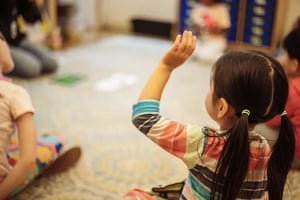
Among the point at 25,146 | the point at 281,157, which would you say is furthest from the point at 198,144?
the point at 25,146

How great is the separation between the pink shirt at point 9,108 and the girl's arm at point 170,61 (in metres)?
0.35

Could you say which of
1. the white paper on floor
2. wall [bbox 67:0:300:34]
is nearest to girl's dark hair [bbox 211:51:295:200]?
the white paper on floor

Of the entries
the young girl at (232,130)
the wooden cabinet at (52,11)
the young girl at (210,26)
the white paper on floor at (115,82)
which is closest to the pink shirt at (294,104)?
the young girl at (232,130)

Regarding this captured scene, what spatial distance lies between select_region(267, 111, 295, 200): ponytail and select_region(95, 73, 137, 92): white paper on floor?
1426mm

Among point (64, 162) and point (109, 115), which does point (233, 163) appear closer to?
point (64, 162)

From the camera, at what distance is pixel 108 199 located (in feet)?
4.15

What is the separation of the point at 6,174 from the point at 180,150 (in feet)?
1.68

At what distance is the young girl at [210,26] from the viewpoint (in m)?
2.84

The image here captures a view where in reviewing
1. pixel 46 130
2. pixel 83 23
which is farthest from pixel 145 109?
pixel 83 23

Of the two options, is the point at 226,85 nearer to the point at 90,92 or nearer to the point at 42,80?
the point at 90,92

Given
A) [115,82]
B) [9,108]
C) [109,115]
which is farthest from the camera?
[115,82]

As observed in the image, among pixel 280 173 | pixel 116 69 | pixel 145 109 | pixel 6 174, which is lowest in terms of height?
pixel 116 69

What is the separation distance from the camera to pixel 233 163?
2.62 feet

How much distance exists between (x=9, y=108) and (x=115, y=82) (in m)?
1.30
